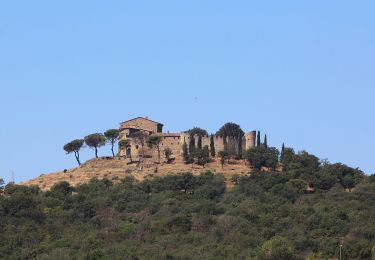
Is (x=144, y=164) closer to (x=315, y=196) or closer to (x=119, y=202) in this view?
(x=119, y=202)

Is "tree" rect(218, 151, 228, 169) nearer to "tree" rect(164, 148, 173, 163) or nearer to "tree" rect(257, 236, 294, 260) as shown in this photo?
"tree" rect(164, 148, 173, 163)

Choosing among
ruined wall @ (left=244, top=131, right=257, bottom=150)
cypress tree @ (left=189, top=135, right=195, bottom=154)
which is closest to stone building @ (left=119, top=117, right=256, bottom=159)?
ruined wall @ (left=244, top=131, right=257, bottom=150)

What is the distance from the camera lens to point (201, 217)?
89812 millimetres

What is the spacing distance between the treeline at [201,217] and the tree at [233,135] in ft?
14.4

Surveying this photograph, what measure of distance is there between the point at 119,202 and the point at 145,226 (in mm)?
7769

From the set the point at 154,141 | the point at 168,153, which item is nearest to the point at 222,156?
the point at 168,153

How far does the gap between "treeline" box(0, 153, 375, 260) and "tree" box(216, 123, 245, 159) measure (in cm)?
437

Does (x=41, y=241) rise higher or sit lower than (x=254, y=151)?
lower

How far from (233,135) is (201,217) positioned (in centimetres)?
1997

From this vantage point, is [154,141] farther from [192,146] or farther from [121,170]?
[121,170]

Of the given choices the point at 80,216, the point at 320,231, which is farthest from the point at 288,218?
the point at 80,216

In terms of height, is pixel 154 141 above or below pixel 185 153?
above

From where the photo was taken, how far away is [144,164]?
107 metres

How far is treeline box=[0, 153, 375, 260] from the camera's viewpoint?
81.1m
